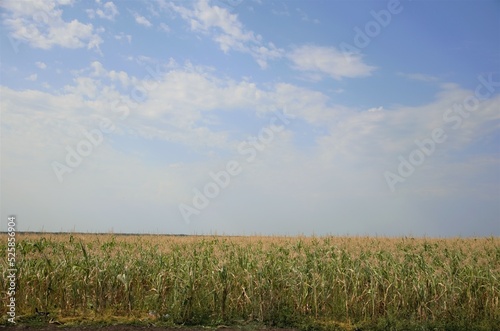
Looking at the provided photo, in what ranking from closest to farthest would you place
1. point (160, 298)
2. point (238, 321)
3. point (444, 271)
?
1. point (238, 321)
2. point (160, 298)
3. point (444, 271)

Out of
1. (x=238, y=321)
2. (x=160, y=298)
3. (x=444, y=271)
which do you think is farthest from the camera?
(x=444, y=271)

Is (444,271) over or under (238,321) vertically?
over

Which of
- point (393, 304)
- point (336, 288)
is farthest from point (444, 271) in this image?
point (336, 288)

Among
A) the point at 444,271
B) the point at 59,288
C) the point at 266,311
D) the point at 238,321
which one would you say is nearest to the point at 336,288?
the point at 266,311

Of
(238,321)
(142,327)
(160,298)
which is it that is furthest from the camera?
(160,298)

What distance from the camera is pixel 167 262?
11.5 m

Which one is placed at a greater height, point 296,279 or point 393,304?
point 296,279

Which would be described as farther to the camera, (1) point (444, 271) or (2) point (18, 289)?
(1) point (444, 271)

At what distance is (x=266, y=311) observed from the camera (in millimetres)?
9531

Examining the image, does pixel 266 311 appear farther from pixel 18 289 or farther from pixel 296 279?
pixel 18 289

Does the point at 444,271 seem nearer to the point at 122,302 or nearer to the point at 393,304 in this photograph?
the point at 393,304

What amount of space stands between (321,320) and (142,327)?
13.8ft

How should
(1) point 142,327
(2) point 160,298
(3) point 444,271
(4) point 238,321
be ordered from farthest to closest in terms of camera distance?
(3) point 444,271
(2) point 160,298
(4) point 238,321
(1) point 142,327

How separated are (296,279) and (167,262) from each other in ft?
12.4
